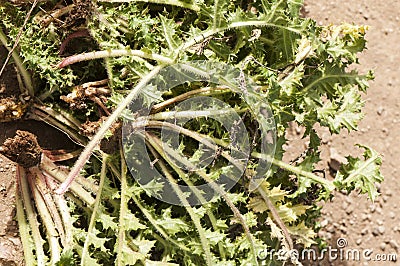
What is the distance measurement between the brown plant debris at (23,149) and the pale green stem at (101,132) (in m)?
0.28

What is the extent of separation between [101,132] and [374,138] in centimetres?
190

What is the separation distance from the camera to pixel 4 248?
3129 millimetres

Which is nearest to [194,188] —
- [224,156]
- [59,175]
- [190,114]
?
[224,156]

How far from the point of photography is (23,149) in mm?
2965

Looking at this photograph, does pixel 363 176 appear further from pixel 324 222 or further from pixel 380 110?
pixel 380 110

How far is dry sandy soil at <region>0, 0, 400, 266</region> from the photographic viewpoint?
386 cm

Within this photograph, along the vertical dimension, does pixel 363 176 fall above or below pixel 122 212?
above

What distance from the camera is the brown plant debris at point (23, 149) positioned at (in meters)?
2.94

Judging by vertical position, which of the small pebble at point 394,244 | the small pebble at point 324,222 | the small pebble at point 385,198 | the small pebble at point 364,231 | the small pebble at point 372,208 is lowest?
the small pebble at point 394,244

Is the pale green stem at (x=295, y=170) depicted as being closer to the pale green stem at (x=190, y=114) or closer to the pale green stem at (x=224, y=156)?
the pale green stem at (x=224, y=156)

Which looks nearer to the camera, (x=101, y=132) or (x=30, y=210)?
(x=101, y=132)

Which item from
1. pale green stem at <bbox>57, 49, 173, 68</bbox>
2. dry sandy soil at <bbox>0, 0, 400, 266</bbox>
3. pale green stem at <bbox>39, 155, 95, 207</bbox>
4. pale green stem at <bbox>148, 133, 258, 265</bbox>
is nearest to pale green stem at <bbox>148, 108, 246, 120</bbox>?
pale green stem at <bbox>148, 133, 258, 265</bbox>

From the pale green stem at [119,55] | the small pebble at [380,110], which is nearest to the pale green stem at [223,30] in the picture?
the pale green stem at [119,55]

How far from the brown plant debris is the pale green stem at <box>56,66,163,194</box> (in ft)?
0.91
